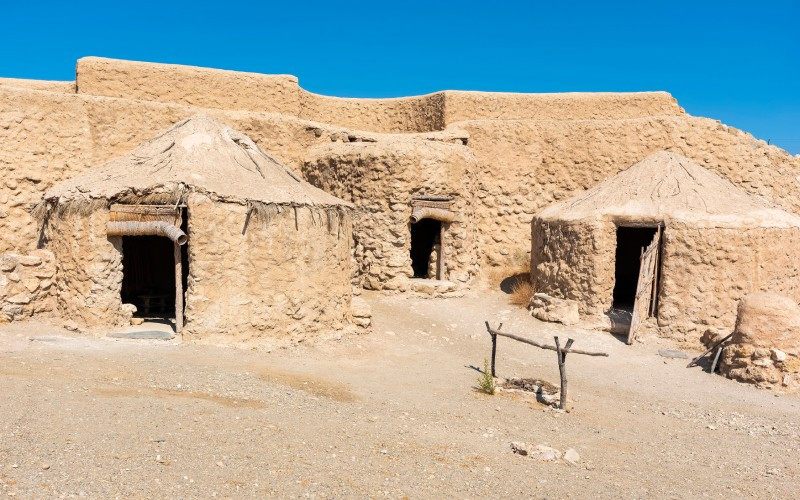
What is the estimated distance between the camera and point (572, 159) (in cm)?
1733

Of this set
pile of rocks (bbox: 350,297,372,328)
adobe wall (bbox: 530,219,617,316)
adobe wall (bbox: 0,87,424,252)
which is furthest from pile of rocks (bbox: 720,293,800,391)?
adobe wall (bbox: 0,87,424,252)

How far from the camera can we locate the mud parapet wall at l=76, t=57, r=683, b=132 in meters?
14.7

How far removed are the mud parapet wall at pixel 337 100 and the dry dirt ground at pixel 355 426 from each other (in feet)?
22.7

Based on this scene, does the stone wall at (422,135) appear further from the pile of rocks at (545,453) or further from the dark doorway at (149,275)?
the pile of rocks at (545,453)

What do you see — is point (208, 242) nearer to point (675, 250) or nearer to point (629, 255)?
point (675, 250)

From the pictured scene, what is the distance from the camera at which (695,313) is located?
12.6 meters

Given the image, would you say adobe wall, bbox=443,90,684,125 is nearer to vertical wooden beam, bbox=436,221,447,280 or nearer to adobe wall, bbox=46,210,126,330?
vertical wooden beam, bbox=436,221,447,280

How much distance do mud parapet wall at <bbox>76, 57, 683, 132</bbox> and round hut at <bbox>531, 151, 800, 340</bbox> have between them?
4042 millimetres

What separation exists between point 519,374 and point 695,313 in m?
4.49

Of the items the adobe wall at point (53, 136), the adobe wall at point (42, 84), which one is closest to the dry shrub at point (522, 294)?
the adobe wall at point (53, 136)

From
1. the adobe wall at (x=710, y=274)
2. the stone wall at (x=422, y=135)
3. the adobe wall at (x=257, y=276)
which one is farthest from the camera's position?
the stone wall at (x=422, y=135)

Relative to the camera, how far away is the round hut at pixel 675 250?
12539 millimetres

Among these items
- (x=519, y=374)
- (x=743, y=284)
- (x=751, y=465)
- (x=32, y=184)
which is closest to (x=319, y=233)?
(x=519, y=374)

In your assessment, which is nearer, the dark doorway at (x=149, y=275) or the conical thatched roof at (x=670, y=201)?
the conical thatched roof at (x=670, y=201)
